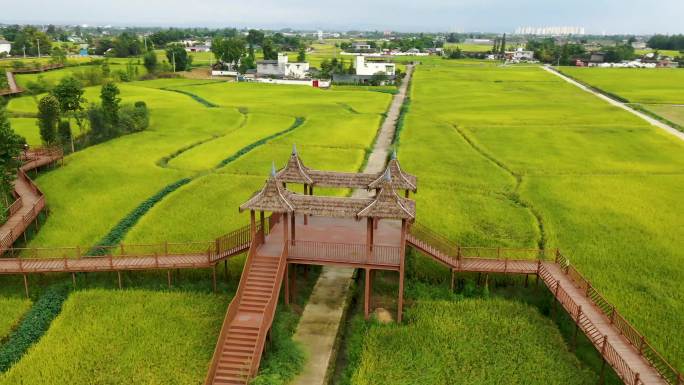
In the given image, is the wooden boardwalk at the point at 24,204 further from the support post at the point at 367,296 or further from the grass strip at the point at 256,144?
the support post at the point at 367,296

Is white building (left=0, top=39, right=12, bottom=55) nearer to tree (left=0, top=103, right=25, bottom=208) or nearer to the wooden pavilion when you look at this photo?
tree (left=0, top=103, right=25, bottom=208)

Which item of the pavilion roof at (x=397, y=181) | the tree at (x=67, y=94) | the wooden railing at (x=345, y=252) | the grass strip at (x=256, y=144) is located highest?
the tree at (x=67, y=94)

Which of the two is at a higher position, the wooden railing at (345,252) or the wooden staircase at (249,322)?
the wooden railing at (345,252)

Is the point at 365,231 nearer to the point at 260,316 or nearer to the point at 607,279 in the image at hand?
the point at 260,316

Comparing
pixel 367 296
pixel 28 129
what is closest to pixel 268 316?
pixel 367 296

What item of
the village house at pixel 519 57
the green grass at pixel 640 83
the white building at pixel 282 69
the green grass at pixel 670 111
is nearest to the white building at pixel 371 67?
the white building at pixel 282 69

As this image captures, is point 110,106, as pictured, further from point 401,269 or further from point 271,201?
point 401,269

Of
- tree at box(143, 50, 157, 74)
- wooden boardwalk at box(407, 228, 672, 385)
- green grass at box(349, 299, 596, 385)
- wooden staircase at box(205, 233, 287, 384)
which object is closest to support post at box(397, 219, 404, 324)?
green grass at box(349, 299, 596, 385)
